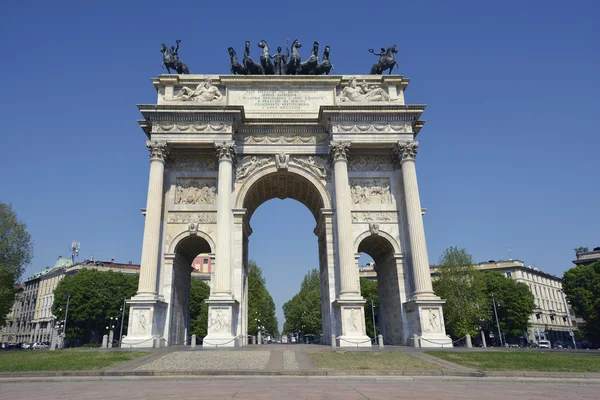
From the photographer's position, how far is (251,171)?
31.1 meters

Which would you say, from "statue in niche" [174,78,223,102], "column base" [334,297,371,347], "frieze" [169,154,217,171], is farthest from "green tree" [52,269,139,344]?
"column base" [334,297,371,347]

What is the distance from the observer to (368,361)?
16.8 metres

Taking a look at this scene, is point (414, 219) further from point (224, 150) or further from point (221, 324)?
point (221, 324)

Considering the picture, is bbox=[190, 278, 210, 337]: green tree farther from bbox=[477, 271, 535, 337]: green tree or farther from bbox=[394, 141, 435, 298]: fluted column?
bbox=[477, 271, 535, 337]: green tree

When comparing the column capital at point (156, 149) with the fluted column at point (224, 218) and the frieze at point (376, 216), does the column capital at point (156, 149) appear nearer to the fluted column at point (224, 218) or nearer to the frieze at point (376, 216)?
the fluted column at point (224, 218)

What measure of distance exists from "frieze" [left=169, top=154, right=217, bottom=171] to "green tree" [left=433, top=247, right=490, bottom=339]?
33.7 meters

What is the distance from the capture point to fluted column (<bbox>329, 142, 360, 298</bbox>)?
2664 centimetres

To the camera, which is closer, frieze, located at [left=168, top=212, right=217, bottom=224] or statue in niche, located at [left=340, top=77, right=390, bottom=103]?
frieze, located at [left=168, top=212, right=217, bottom=224]

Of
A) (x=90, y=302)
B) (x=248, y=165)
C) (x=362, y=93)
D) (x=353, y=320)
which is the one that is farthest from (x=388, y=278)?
(x=90, y=302)

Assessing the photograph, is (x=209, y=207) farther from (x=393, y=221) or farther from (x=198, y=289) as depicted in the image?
(x=198, y=289)

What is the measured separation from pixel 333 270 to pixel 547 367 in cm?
1536

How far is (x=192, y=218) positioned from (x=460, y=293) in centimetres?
3534

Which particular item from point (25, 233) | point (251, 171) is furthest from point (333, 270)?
point (25, 233)

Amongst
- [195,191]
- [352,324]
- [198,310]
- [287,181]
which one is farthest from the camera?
[198,310]
